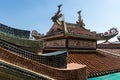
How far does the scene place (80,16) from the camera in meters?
13.9

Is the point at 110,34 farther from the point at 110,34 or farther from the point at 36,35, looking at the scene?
the point at 36,35

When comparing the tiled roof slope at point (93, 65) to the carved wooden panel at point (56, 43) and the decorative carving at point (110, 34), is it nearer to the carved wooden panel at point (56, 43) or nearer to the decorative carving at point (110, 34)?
the carved wooden panel at point (56, 43)

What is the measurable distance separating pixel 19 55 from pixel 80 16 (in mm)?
9833

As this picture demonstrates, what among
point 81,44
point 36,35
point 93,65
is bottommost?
point 93,65

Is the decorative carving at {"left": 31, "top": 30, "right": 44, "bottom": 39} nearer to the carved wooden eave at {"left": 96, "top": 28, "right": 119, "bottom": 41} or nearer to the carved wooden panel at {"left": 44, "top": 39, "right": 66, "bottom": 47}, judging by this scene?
the carved wooden panel at {"left": 44, "top": 39, "right": 66, "bottom": 47}

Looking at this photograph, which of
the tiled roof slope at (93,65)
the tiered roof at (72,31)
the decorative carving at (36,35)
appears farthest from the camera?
the decorative carving at (36,35)

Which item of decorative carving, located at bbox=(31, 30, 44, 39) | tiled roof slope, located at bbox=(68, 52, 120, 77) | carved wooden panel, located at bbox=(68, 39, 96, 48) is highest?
decorative carving, located at bbox=(31, 30, 44, 39)

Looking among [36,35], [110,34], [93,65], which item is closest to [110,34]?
[110,34]

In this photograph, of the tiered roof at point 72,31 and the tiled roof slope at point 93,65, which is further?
the tiered roof at point 72,31

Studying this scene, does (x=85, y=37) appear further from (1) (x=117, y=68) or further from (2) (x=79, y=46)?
(1) (x=117, y=68)

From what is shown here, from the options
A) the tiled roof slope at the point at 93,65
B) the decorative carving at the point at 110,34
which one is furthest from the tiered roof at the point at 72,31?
the tiled roof slope at the point at 93,65

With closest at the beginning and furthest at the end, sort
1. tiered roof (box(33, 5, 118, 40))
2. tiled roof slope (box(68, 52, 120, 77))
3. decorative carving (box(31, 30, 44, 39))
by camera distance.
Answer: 1. tiled roof slope (box(68, 52, 120, 77))
2. tiered roof (box(33, 5, 118, 40))
3. decorative carving (box(31, 30, 44, 39))

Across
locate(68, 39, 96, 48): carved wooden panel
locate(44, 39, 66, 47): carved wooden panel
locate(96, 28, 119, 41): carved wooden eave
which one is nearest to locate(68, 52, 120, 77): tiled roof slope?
locate(68, 39, 96, 48): carved wooden panel

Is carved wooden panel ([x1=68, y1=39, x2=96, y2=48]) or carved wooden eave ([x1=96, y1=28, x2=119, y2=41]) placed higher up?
carved wooden eave ([x1=96, y1=28, x2=119, y2=41])
